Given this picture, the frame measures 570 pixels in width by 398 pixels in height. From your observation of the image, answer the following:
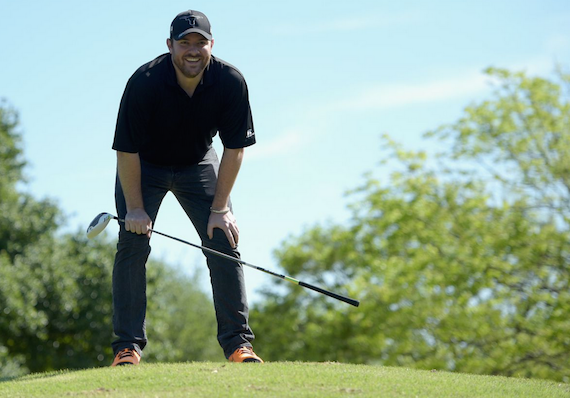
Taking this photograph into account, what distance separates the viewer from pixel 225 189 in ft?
23.0

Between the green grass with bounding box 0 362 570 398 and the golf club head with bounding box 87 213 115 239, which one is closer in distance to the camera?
the green grass with bounding box 0 362 570 398

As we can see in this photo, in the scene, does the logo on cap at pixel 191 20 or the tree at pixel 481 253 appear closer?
the logo on cap at pixel 191 20

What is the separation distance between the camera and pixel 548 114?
23.9 m

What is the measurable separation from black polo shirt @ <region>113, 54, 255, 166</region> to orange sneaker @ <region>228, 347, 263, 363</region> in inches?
72.5

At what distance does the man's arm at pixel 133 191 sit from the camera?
672 centimetres

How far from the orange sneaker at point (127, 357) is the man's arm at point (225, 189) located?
52.1 inches

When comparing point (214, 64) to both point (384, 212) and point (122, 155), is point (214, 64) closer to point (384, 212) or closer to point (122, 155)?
point (122, 155)

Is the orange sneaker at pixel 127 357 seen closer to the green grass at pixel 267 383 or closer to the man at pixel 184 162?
the man at pixel 184 162

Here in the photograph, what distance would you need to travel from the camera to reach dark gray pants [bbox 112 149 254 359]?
7.10 meters

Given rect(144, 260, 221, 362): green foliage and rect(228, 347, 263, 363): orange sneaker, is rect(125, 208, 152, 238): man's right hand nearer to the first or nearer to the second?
rect(228, 347, 263, 363): orange sneaker

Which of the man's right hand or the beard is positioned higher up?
the beard

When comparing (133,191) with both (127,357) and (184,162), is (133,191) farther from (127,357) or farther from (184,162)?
(127,357)

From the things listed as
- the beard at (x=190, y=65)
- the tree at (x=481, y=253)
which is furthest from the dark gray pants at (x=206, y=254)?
the tree at (x=481, y=253)

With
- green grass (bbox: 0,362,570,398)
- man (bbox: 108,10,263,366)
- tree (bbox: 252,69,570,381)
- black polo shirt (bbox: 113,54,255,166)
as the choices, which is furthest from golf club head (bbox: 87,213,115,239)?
tree (bbox: 252,69,570,381)
